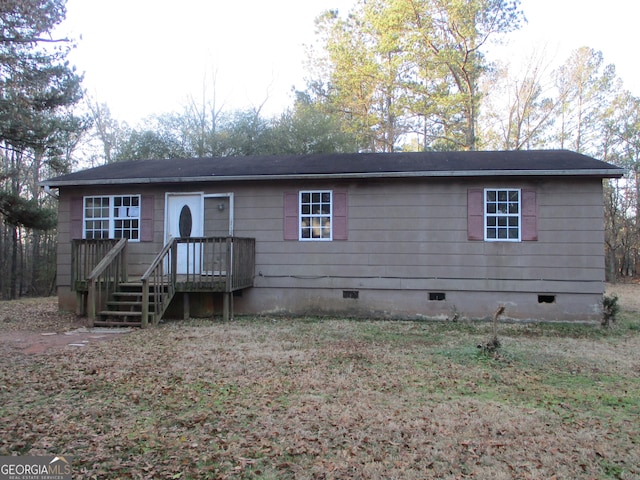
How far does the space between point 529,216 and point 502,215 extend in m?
0.53

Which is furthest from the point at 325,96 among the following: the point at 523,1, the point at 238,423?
the point at 238,423

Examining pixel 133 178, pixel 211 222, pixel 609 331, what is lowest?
pixel 609 331

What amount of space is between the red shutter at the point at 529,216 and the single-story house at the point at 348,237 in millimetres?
29

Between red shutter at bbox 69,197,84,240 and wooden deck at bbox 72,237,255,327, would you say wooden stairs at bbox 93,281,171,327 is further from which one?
red shutter at bbox 69,197,84,240

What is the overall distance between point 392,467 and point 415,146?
23.3 metres

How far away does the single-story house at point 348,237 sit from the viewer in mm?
9359

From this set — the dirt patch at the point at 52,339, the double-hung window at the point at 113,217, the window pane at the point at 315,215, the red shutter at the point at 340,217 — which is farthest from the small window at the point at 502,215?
the double-hung window at the point at 113,217

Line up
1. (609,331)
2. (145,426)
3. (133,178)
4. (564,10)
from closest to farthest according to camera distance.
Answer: (145,426) < (609,331) < (133,178) < (564,10)

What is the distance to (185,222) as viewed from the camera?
34.9ft

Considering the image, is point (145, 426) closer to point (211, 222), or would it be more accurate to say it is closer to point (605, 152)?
point (211, 222)

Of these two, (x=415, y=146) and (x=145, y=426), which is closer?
(x=145, y=426)

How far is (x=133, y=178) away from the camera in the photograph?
405 inches

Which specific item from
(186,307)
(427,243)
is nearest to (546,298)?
(427,243)

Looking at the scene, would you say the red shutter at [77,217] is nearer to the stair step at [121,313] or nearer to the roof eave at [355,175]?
the roof eave at [355,175]
